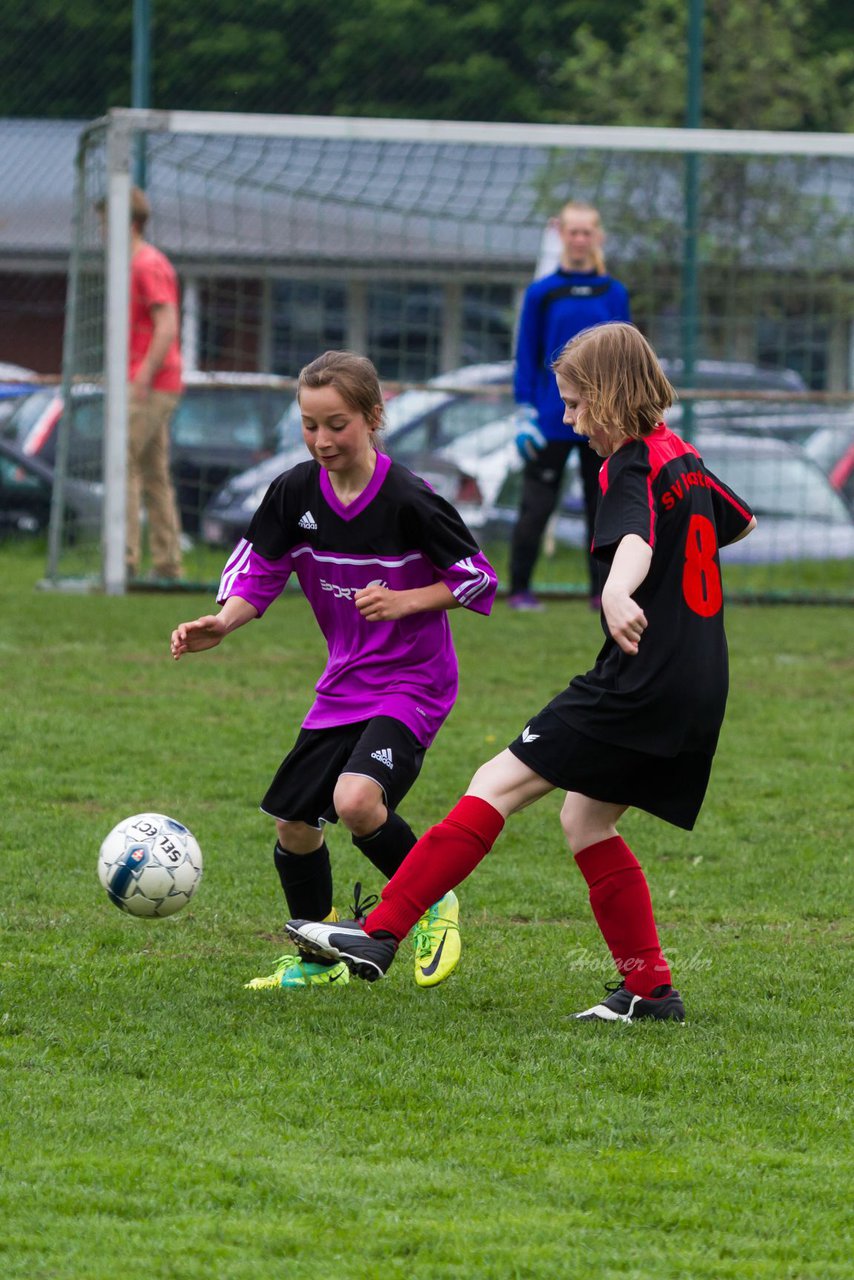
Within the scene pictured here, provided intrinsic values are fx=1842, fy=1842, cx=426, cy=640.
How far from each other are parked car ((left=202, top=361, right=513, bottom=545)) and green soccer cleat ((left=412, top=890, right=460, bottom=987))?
363 inches

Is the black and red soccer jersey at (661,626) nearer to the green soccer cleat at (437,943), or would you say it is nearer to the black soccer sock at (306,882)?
the green soccer cleat at (437,943)

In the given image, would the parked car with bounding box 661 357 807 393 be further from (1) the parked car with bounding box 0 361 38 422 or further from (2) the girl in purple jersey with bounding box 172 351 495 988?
(2) the girl in purple jersey with bounding box 172 351 495 988

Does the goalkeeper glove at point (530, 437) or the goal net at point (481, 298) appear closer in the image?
the goalkeeper glove at point (530, 437)

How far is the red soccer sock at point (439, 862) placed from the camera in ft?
12.5

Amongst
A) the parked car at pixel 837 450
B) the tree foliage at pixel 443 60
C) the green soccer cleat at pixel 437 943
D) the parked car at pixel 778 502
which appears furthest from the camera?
the tree foliage at pixel 443 60

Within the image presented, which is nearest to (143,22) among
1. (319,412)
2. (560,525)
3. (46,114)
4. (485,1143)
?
(46,114)

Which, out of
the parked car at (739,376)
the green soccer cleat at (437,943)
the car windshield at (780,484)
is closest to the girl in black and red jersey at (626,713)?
the green soccer cleat at (437,943)

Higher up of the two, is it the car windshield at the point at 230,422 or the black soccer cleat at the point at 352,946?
the car windshield at the point at 230,422

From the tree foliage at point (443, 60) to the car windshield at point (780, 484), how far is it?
15.8ft

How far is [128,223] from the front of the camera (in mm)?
10633

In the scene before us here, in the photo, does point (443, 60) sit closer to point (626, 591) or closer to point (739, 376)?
point (739, 376)

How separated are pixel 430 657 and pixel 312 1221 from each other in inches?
69.0

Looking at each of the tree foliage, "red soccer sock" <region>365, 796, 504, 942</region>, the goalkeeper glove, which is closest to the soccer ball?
"red soccer sock" <region>365, 796, 504, 942</region>

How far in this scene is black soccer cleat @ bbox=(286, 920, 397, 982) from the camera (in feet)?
12.3
